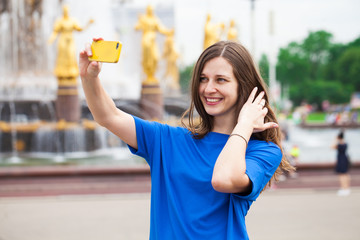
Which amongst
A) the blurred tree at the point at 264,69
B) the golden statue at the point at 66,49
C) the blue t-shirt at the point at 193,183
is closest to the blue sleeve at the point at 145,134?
the blue t-shirt at the point at 193,183

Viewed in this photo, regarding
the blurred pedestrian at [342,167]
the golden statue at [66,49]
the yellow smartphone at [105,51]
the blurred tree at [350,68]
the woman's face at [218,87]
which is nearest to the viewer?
the yellow smartphone at [105,51]

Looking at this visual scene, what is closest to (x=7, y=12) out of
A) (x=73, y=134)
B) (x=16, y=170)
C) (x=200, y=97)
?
(x=73, y=134)

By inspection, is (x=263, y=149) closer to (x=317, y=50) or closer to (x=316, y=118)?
(x=316, y=118)

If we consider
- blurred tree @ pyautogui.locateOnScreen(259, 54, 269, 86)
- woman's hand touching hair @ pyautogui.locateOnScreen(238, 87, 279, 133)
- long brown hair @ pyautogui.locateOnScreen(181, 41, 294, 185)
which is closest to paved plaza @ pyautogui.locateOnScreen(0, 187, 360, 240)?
blurred tree @ pyautogui.locateOnScreen(259, 54, 269, 86)

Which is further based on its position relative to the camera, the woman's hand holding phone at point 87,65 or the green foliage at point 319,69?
the green foliage at point 319,69

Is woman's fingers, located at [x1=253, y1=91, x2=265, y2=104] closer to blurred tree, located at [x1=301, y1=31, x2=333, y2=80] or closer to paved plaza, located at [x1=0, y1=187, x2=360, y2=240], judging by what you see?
paved plaza, located at [x1=0, y1=187, x2=360, y2=240]

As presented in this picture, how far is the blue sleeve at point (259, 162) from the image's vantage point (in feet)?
5.31

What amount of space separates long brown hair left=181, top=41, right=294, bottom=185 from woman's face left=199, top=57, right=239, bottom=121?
2 centimetres

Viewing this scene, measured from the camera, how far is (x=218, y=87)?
176cm

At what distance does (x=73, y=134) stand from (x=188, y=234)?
11783 mm

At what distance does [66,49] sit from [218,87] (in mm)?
12751

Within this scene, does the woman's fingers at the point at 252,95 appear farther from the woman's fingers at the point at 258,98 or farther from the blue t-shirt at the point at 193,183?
the blue t-shirt at the point at 193,183

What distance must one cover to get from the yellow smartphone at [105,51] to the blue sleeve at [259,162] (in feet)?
1.95

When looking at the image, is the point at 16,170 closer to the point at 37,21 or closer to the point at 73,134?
the point at 73,134
